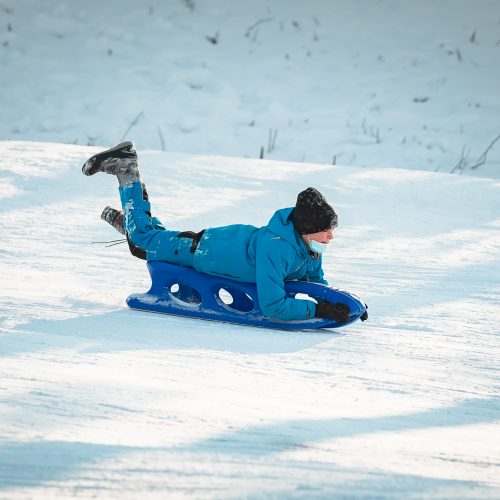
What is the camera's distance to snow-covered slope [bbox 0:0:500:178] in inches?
349

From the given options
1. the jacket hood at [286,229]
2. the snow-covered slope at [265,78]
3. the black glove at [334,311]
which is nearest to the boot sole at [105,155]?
the jacket hood at [286,229]

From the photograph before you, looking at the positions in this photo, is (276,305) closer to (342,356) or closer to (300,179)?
(342,356)

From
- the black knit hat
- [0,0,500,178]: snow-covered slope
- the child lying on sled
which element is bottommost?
the child lying on sled

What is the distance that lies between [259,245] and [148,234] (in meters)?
0.74

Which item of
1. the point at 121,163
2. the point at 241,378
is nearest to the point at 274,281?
the point at 241,378

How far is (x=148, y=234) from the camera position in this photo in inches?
151

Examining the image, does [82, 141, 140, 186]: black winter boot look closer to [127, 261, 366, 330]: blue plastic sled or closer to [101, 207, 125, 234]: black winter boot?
[101, 207, 125, 234]: black winter boot

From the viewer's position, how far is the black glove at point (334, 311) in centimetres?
336

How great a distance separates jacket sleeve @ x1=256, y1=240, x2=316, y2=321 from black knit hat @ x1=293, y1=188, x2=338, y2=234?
125 mm

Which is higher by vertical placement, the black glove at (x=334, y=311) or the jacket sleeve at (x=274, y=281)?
the jacket sleeve at (x=274, y=281)

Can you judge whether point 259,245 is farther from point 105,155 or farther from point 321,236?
point 105,155

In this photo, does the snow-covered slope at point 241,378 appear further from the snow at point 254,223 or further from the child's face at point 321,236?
the child's face at point 321,236

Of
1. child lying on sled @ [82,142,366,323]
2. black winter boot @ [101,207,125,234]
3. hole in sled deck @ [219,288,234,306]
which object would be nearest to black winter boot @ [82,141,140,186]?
child lying on sled @ [82,142,366,323]

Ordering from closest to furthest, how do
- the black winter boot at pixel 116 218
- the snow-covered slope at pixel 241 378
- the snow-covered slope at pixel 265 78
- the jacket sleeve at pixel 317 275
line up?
the snow-covered slope at pixel 241 378, the jacket sleeve at pixel 317 275, the black winter boot at pixel 116 218, the snow-covered slope at pixel 265 78
